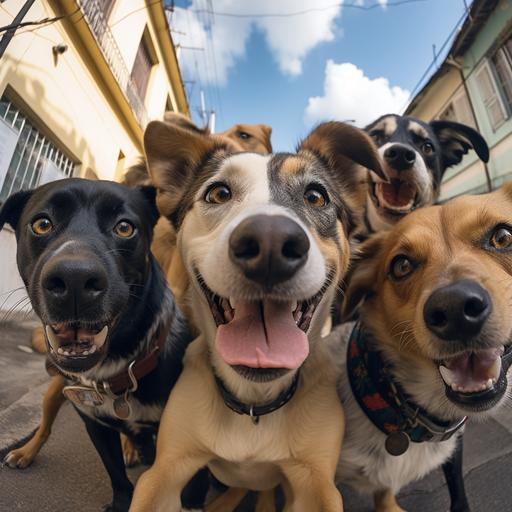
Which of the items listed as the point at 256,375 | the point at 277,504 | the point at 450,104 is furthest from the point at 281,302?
the point at 450,104

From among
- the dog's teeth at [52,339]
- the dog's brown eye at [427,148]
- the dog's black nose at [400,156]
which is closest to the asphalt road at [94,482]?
the dog's teeth at [52,339]

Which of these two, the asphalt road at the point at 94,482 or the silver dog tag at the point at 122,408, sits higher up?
the silver dog tag at the point at 122,408

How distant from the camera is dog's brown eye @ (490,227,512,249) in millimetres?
1689

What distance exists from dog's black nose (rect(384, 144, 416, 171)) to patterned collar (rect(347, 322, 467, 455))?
1595mm

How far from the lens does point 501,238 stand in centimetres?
170

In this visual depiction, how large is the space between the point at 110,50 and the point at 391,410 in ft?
30.2

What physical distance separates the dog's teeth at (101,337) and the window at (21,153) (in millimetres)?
4051

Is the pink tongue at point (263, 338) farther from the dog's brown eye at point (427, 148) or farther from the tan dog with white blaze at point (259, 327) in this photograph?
the dog's brown eye at point (427, 148)

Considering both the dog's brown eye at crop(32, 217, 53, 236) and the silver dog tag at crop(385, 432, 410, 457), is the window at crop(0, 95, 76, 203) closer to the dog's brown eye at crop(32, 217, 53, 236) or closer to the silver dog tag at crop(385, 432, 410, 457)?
the dog's brown eye at crop(32, 217, 53, 236)

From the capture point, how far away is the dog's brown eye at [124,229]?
6.22 ft

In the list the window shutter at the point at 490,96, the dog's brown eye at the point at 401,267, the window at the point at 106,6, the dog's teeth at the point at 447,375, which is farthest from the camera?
the window shutter at the point at 490,96

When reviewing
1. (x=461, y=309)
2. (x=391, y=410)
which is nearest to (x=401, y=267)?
(x=461, y=309)

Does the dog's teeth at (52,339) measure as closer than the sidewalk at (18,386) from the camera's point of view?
Yes

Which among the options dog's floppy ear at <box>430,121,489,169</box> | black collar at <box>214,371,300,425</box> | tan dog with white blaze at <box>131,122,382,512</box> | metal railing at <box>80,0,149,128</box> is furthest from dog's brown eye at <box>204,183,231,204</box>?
metal railing at <box>80,0,149,128</box>
